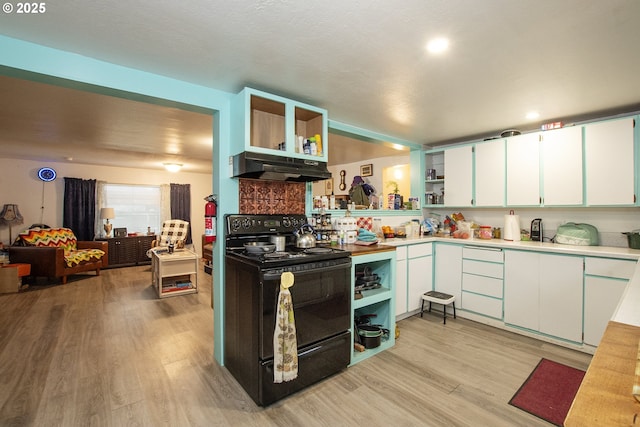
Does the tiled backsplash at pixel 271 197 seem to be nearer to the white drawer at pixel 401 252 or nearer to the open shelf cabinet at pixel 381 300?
the open shelf cabinet at pixel 381 300

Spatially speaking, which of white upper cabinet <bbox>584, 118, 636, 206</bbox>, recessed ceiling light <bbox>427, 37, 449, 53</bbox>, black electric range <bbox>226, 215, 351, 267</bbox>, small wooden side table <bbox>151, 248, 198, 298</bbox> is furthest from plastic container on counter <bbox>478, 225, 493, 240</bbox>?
small wooden side table <bbox>151, 248, 198, 298</bbox>

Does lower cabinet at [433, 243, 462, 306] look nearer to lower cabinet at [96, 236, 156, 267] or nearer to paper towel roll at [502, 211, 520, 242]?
paper towel roll at [502, 211, 520, 242]

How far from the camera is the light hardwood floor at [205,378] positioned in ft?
5.81

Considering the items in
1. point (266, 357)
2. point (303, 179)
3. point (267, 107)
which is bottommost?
point (266, 357)

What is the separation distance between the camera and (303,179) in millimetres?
2678

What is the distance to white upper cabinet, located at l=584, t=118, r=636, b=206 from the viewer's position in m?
2.62

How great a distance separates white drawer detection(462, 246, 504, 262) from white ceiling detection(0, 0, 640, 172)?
1.48 metres

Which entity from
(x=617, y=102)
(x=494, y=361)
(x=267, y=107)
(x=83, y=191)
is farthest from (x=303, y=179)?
(x=83, y=191)

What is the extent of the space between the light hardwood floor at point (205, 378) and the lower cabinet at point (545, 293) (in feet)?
0.60

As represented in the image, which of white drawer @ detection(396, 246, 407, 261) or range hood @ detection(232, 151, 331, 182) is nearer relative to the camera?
range hood @ detection(232, 151, 331, 182)

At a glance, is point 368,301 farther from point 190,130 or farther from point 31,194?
point 31,194

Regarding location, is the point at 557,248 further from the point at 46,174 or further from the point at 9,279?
the point at 46,174

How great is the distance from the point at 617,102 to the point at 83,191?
864 centimetres

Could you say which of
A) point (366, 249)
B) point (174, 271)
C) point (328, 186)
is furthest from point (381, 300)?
point (328, 186)
